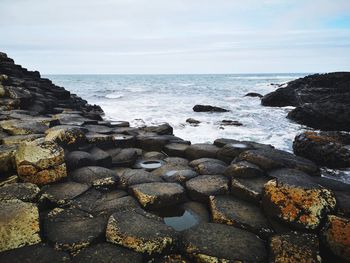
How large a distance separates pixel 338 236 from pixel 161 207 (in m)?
1.49

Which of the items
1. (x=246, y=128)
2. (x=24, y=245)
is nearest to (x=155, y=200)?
(x=24, y=245)

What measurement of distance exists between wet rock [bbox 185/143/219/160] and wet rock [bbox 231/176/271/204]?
1196 millimetres

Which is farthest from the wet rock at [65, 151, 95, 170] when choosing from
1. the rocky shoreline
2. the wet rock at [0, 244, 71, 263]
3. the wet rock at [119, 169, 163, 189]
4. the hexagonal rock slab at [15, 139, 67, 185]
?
the wet rock at [0, 244, 71, 263]

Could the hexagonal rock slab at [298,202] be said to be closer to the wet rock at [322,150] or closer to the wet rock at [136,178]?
the wet rock at [136,178]

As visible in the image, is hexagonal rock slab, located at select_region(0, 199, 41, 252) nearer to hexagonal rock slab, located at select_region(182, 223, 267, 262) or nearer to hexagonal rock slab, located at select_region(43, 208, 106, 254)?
hexagonal rock slab, located at select_region(43, 208, 106, 254)

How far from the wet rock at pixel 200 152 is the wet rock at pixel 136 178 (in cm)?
106

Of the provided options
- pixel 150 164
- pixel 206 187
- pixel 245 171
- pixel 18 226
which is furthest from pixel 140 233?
pixel 150 164

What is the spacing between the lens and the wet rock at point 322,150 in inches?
215

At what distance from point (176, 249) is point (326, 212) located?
124cm

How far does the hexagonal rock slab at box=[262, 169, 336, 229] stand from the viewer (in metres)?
2.28

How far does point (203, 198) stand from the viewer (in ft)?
9.51

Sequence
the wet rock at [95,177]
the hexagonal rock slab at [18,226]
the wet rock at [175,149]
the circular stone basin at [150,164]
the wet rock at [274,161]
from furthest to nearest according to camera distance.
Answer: the wet rock at [175,149]
the circular stone basin at [150,164]
the wet rock at [274,161]
the wet rock at [95,177]
the hexagonal rock slab at [18,226]

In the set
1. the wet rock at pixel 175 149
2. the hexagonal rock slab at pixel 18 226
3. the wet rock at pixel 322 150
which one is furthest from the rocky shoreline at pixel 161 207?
the wet rock at pixel 322 150

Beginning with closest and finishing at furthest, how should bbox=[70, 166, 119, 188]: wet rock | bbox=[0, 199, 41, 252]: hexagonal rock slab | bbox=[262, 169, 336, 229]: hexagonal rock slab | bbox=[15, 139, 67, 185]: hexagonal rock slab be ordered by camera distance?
1. bbox=[0, 199, 41, 252]: hexagonal rock slab
2. bbox=[262, 169, 336, 229]: hexagonal rock slab
3. bbox=[15, 139, 67, 185]: hexagonal rock slab
4. bbox=[70, 166, 119, 188]: wet rock
